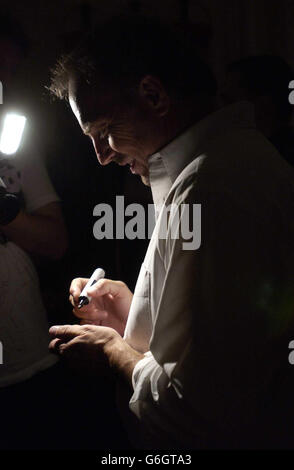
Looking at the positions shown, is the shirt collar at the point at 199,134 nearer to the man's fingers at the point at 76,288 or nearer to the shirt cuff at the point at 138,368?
the shirt cuff at the point at 138,368

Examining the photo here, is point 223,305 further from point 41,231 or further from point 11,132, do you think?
point 41,231

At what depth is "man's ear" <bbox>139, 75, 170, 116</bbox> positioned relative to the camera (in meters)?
1.04

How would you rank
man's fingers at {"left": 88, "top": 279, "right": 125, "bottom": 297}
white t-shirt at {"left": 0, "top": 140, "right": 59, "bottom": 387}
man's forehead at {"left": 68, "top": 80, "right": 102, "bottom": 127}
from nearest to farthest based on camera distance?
man's forehead at {"left": 68, "top": 80, "right": 102, "bottom": 127}
man's fingers at {"left": 88, "top": 279, "right": 125, "bottom": 297}
white t-shirt at {"left": 0, "top": 140, "right": 59, "bottom": 387}

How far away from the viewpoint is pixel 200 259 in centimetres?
84

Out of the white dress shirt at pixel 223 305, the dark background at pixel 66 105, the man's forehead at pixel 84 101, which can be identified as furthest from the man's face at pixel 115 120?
the dark background at pixel 66 105

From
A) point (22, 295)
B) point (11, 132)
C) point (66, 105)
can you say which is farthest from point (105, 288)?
point (66, 105)

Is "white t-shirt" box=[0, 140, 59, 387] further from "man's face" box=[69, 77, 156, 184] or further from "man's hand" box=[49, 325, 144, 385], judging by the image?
"man's face" box=[69, 77, 156, 184]

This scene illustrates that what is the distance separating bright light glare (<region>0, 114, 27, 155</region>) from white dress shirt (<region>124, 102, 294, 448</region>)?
738 millimetres

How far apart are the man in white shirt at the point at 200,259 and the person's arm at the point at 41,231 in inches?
30.2

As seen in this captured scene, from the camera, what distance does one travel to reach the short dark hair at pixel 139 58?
1.04 m

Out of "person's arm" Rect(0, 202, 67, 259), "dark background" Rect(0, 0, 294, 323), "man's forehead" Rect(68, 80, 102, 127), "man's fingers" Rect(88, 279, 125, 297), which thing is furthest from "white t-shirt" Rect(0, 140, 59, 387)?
"man's forehead" Rect(68, 80, 102, 127)

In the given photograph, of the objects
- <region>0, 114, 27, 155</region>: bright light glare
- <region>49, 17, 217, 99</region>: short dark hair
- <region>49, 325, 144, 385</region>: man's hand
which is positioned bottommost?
<region>49, 325, 144, 385</region>: man's hand

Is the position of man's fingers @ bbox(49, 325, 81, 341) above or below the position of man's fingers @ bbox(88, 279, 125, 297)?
below
